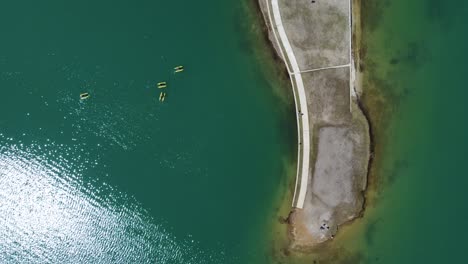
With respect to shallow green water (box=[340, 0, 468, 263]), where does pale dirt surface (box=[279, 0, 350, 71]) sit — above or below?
above

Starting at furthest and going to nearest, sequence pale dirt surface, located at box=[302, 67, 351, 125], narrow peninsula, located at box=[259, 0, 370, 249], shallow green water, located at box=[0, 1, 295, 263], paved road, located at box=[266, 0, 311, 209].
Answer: shallow green water, located at box=[0, 1, 295, 263] → paved road, located at box=[266, 0, 311, 209] → pale dirt surface, located at box=[302, 67, 351, 125] → narrow peninsula, located at box=[259, 0, 370, 249]

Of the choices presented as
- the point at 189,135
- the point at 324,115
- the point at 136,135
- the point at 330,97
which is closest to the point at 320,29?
the point at 330,97

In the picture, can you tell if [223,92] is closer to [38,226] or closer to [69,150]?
[69,150]

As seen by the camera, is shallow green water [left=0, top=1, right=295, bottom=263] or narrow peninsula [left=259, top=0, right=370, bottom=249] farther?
shallow green water [left=0, top=1, right=295, bottom=263]

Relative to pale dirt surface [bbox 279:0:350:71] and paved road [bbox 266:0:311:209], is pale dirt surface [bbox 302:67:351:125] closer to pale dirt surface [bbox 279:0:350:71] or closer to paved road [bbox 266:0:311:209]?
paved road [bbox 266:0:311:209]

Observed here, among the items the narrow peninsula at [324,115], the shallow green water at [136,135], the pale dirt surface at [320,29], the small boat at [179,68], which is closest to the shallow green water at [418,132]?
the narrow peninsula at [324,115]

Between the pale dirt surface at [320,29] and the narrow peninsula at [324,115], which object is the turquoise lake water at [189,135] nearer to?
the narrow peninsula at [324,115]

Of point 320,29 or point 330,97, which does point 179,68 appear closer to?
point 320,29

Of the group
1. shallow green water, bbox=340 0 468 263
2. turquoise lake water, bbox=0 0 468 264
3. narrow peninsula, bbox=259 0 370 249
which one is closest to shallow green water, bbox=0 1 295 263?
turquoise lake water, bbox=0 0 468 264
